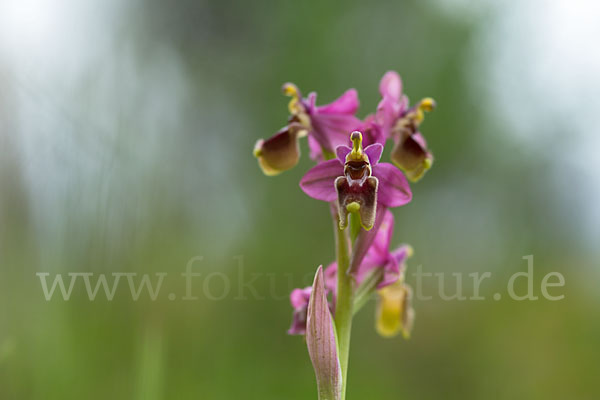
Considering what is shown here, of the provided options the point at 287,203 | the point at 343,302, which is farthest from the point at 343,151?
the point at 287,203

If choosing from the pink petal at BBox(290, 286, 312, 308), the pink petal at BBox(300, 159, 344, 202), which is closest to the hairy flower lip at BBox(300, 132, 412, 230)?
the pink petal at BBox(300, 159, 344, 202)

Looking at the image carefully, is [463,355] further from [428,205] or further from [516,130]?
[516,130]

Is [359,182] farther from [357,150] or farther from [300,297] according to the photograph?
[300,297]

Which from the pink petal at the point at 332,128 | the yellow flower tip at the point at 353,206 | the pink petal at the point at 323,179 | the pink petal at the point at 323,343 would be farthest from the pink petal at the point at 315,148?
the pink petal at the point at 323,343

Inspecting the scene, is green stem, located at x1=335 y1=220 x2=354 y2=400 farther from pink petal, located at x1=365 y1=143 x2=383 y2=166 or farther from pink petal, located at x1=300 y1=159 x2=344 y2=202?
pink petal, located at x1=365 y1=143 x2=383 y2=166

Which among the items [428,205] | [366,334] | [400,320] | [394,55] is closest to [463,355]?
[366,334]

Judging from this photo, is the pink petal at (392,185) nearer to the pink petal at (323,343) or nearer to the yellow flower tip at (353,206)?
the yellow flower tip at (353,206)
